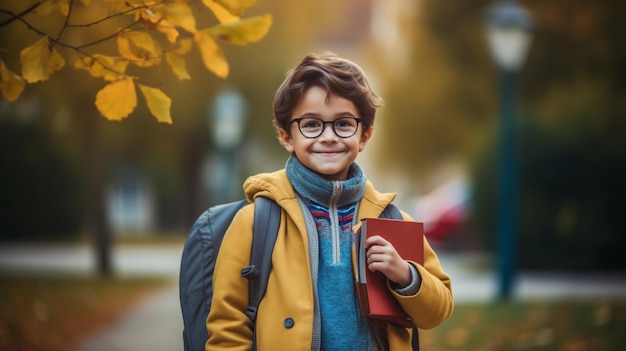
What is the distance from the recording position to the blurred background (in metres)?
12.5

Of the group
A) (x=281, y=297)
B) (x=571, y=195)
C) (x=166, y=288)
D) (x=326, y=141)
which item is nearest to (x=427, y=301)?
(x=281, y=297)

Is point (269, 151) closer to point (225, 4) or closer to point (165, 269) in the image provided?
point (165, 269)

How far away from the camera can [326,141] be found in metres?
3.06

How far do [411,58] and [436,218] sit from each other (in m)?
4.67

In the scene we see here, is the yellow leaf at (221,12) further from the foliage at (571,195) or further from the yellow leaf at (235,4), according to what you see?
the foliage at (571,195)

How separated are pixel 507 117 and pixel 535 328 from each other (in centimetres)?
323

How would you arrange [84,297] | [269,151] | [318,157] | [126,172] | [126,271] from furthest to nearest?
[126,172], [269,151], [126,271], [84,297], [318,157]

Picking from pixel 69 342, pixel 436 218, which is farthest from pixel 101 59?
pixel 436 218

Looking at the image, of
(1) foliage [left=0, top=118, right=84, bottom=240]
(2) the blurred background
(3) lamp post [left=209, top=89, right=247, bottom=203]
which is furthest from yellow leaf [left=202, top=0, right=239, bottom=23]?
(1) foliage [left=0, top=118, right=84, bottom=240]

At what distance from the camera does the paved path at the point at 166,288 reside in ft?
28.5

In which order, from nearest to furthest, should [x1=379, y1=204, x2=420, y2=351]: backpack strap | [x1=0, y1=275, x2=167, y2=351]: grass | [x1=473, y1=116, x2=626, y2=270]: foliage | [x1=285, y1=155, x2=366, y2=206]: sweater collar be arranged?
[x1=285, y1=155, x2=366, y2=206]: sweater collar
[x1=379, y1=204, x2=420, y2=351]: backpack strap
[x1=0, y1=275, x2=167, y2=351]: grass
[x1=473, y1=116, x2=626, y2=270]: foliage

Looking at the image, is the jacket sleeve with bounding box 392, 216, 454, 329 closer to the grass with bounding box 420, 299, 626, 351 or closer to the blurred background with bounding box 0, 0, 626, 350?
the grass with bounding box 420, 299, 626, 351

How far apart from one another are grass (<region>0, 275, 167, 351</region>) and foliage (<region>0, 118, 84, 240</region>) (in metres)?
5.77

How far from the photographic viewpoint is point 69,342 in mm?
8516
